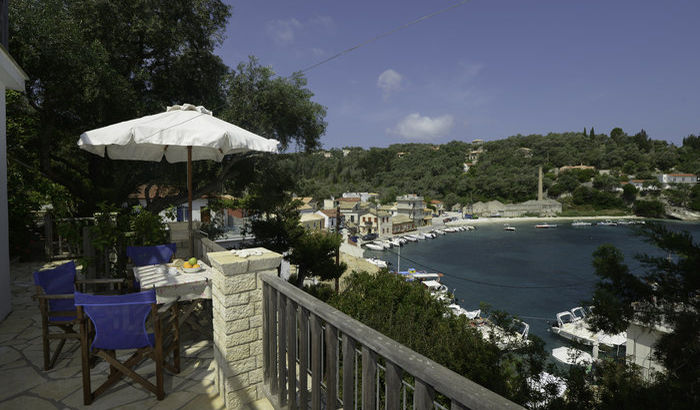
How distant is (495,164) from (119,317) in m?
98.2

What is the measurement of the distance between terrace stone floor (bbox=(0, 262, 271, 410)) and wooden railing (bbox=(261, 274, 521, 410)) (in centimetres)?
73

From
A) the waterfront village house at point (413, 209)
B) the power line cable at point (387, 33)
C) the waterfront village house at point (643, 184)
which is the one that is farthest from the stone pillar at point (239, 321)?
the waterfront village house at point (643, 184)

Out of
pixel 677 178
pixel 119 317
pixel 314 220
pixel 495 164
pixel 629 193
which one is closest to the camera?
pixel 119 317

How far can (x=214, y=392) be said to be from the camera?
9.26ft

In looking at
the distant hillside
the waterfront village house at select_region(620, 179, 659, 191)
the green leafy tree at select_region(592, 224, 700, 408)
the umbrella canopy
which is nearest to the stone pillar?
the umbrella canopy

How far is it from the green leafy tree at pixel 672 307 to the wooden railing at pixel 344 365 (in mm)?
1884

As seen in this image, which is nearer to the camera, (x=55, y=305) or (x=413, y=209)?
(x=55, y=305)

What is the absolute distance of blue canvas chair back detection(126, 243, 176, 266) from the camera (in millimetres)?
4379

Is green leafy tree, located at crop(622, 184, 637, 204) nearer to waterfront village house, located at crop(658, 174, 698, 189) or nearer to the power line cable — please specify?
waterfront village house, located at crop(658, 174, 698, 189)

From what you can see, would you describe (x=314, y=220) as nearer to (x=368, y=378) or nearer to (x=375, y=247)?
(x=375, y=247)

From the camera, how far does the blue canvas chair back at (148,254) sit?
4.38 metres

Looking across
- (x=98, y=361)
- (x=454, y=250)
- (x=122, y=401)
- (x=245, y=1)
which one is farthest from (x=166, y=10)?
(x=454, y=250)

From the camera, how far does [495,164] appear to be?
9144cm

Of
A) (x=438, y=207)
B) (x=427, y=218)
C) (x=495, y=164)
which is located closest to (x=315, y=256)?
(x=427, y=218)
